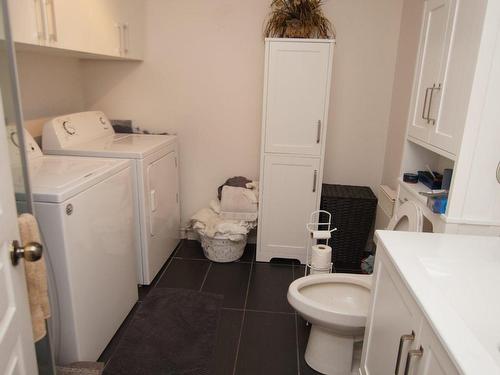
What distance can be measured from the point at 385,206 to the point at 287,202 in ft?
2.34

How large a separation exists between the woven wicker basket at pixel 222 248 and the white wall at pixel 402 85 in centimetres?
129

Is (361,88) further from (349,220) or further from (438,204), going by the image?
(438,204)

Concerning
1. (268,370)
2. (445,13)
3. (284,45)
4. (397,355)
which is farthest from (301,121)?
(397,355)

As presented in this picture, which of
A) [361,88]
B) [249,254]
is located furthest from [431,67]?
[249,254]

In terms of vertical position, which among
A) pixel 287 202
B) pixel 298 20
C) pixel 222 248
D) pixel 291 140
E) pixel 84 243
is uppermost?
pixel 298 20

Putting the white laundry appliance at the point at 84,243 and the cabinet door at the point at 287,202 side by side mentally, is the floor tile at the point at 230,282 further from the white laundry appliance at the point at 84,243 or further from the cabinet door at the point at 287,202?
the white laundry appliance at the point at 84,243

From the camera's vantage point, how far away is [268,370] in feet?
6.23

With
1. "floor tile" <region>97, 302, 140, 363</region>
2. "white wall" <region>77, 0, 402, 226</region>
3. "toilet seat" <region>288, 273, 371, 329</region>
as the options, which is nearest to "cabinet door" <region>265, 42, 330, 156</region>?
"white wall" <region>77, 0, 402, 226</region>

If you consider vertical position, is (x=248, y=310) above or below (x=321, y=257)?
below

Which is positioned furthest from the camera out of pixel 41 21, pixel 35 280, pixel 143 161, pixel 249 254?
pixel 249 254

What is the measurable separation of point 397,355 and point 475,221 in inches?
26.1

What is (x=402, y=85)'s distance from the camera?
266 cm

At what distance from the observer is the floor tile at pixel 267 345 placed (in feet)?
6.28

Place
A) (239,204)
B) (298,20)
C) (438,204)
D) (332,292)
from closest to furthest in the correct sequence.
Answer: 1. (438,204)
2. (332,292)
3. (298,20)
4. (239,204)
